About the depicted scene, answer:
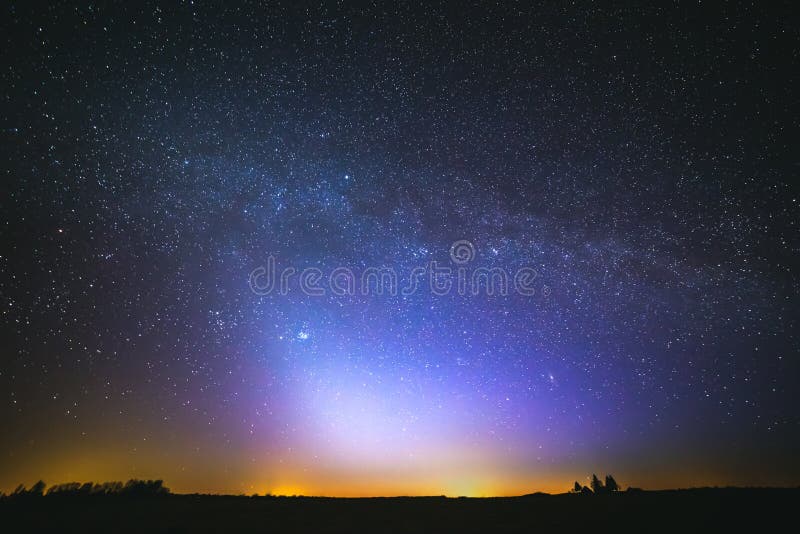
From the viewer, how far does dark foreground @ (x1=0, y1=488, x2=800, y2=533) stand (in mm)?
7191

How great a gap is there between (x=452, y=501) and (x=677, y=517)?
4.61m

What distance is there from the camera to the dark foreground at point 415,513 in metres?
7.19

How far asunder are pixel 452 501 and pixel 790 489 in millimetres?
8164

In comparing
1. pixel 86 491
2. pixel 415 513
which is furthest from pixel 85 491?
pixel 415 513

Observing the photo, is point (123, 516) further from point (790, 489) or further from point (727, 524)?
point (790, 489)

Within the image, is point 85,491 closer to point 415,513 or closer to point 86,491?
point 86,491

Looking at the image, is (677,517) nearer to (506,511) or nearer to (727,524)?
(727,524)

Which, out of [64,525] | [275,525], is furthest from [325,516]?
[64,525]

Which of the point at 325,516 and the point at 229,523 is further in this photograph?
the point at 325,516

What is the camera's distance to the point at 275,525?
7449mm

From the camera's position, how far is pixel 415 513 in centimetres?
814

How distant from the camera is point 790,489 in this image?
29.7ft

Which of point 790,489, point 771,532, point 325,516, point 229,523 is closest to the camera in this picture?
point 771,532

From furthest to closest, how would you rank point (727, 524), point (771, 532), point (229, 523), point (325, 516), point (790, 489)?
point (790, 489) → point (325, 516) → point (229, 523) → point (727, 524) → point (771, 532)
